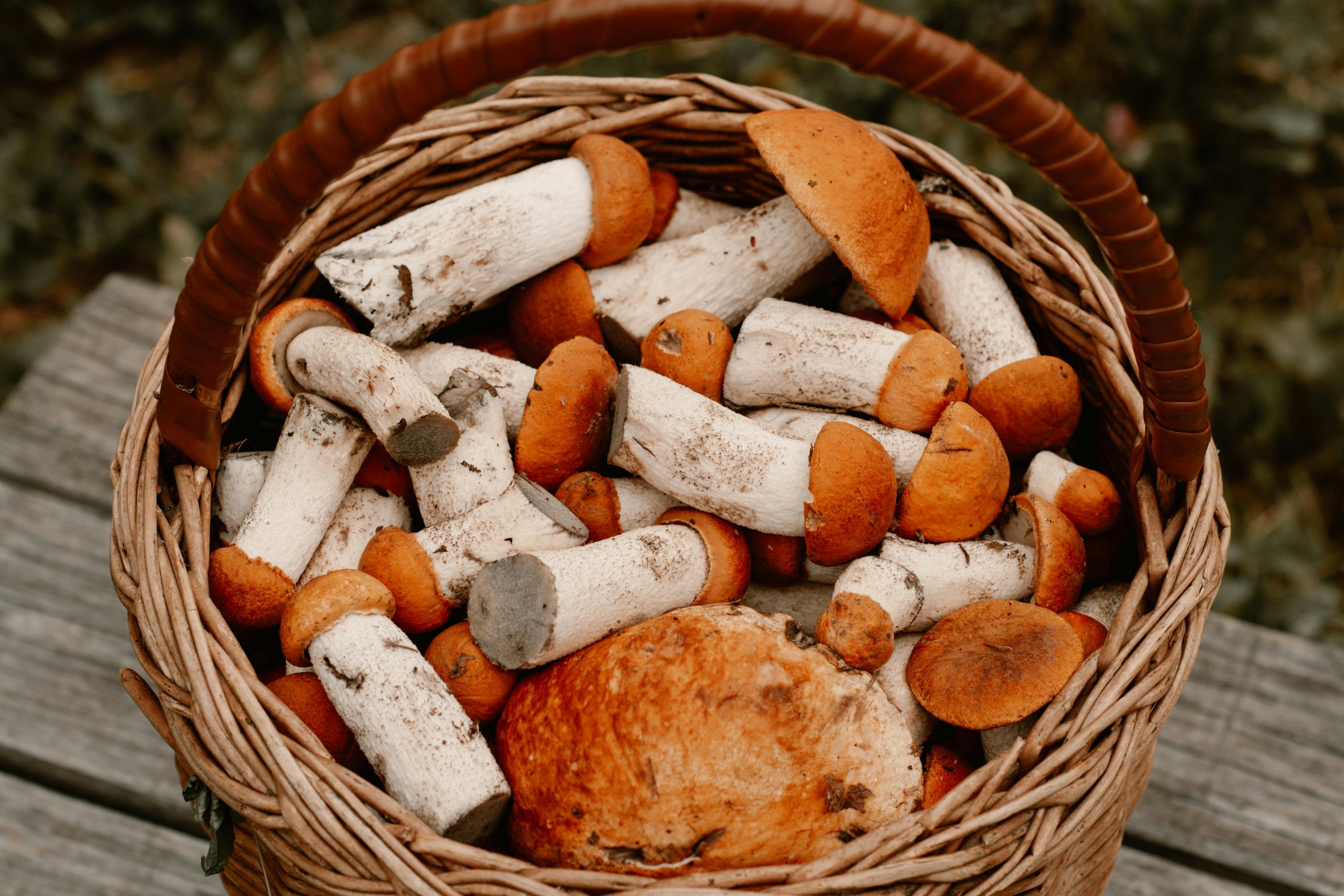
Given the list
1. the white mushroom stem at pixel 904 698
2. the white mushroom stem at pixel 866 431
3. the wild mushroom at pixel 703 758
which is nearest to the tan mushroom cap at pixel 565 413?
the white mushroom stem at pixel 866 431

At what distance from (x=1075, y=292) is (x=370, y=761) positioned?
4.79 ft

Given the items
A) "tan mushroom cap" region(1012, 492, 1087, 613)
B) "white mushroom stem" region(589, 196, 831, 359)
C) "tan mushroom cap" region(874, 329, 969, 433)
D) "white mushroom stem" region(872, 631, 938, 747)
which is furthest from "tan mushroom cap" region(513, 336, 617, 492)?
"tan mushroom cap" region(1012, 492, 1087, 613)

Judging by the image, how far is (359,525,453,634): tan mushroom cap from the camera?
5.16 feet

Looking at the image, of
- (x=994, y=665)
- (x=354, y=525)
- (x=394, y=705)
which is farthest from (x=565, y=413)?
(x=994, y=665)

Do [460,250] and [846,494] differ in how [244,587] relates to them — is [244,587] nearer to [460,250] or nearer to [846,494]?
[460,250]

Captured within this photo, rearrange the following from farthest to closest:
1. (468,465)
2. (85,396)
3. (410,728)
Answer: (85,396) → (468,465) → (410,728)

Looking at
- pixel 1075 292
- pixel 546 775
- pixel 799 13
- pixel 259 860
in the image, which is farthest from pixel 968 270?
pixel 259 860

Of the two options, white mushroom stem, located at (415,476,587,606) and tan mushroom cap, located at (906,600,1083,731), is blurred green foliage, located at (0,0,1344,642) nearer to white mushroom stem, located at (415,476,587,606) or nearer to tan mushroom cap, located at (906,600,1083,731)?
tan mushroom cap, located at (906,600,1083,731)

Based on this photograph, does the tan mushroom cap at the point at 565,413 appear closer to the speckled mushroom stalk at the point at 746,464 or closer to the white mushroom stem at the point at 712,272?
the speckled mushroom stalk at the point at 746,464

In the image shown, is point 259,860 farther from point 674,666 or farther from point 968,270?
point 968,270

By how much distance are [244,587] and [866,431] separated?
104 cm

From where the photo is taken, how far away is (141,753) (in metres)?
2.11

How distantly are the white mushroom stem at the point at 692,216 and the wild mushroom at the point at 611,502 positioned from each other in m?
0.56

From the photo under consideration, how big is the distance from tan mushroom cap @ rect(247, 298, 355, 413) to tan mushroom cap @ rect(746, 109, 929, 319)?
856 mm
